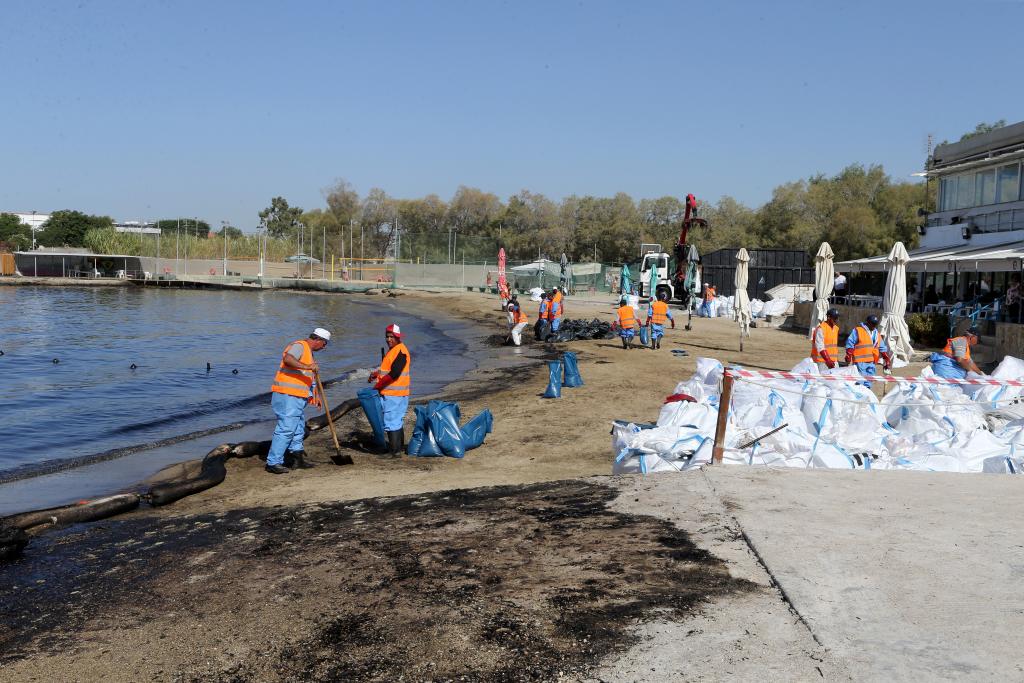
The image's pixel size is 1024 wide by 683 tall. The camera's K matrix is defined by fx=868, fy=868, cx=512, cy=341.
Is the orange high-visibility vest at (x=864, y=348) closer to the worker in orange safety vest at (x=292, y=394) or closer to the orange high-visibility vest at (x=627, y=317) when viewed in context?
the worker in orange safety vest at (x=292, y=394)

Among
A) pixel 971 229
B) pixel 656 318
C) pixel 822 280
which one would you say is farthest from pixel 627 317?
pixel 971 229

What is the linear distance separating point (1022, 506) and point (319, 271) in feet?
244

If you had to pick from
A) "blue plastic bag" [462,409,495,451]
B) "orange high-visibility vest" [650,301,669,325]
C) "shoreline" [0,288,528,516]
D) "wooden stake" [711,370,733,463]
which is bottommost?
"shoreline" [0,288,528,516]

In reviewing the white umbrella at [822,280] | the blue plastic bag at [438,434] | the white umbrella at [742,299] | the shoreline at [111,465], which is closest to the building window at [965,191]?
the white umbrella at [742,299]

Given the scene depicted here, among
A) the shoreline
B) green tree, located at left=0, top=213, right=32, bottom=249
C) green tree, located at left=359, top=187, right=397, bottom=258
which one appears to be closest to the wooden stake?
the shoreline

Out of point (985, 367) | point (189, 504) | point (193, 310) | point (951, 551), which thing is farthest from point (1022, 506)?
point (193, 310)

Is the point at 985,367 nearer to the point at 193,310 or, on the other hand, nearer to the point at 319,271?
the point at 193,310

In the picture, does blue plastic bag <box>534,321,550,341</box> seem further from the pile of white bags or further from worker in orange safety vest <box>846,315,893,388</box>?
the pile of white bags

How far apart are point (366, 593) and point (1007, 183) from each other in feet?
92.5

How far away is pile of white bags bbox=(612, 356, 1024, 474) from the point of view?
7.89m

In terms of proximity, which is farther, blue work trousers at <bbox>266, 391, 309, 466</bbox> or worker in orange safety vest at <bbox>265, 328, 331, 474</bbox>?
blue work trousers at <bbox>266, 391, 309, 466</bbox>

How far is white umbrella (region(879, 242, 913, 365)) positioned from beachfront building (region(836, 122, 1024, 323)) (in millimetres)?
4057

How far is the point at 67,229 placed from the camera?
102 m

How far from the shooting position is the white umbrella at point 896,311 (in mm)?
17375
